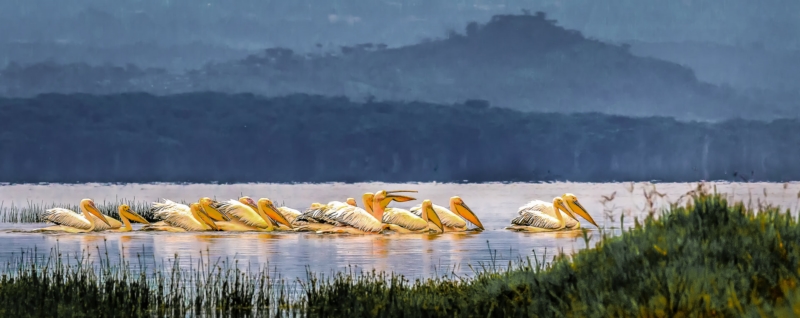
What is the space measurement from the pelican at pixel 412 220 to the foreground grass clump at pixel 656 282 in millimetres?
12612

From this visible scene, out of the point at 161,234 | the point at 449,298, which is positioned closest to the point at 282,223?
the point at 161,234

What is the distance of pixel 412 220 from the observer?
24172 millimetres

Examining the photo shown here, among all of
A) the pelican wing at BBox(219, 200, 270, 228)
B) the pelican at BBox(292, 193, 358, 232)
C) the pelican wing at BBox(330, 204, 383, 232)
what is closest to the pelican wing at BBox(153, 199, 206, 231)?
the pelican wing at BBox(219, 200, 270, 228)

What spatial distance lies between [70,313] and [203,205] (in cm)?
1562

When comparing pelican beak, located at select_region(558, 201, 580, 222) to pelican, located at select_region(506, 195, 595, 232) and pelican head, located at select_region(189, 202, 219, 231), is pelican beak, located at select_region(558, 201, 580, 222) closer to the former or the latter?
pelican, located at select_region(506, 195, 595, 232)

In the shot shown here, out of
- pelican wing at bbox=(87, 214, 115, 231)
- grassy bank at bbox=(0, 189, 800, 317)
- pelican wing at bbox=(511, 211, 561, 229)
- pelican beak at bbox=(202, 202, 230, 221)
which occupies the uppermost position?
pelican beak at bbox=(202, 202, 230, 221)

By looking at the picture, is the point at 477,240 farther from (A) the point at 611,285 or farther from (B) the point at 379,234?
(A) the point at 611,285

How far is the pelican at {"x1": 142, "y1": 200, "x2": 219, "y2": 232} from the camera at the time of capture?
24438 millimetres

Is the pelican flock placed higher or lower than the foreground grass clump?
higher

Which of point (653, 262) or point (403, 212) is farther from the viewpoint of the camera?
point (403, 212)

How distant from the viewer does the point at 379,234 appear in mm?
23375

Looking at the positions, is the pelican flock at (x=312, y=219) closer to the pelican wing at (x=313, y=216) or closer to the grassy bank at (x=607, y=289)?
the pelican wing at (x=313, y=216)

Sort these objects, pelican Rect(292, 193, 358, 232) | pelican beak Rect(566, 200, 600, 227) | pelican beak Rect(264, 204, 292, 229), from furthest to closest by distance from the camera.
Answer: pelican beak Rect(566, 200, 600, 227) < pelican beak Rect(264, 204, 292, 229) < pelican Rect(292, 193, 358, 232)

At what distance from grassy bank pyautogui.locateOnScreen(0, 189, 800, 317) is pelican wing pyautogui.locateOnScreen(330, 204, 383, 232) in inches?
443
